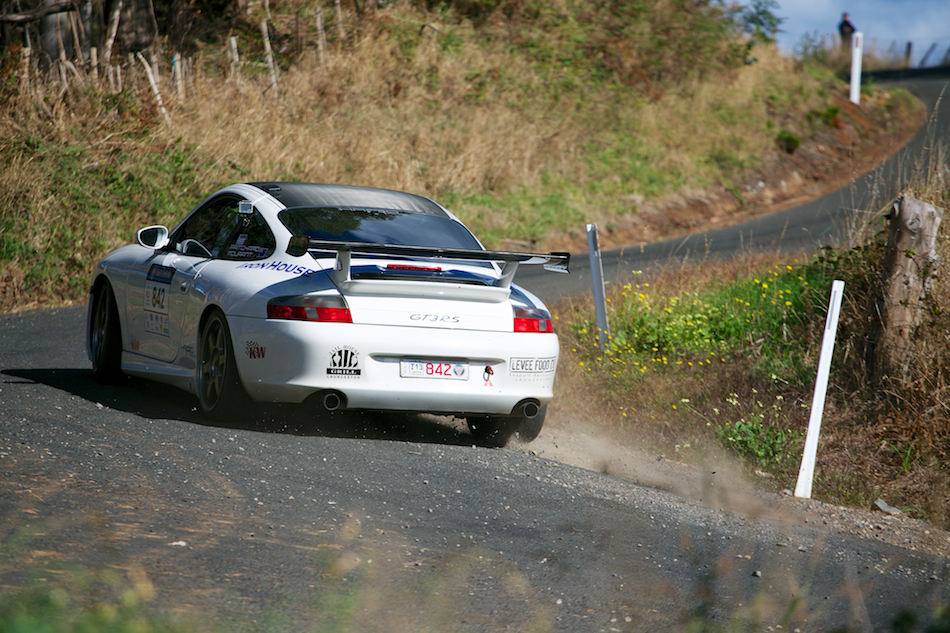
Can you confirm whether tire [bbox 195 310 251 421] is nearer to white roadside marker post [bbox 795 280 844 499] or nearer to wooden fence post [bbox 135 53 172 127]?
white roadside marker post [bbox 795 280 844 499]

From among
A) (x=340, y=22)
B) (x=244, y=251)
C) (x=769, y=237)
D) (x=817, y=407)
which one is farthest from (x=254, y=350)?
(x=340, y=22)

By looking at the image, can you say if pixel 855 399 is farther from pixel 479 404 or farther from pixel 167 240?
pixel 167 240

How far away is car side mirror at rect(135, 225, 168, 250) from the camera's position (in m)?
7.62

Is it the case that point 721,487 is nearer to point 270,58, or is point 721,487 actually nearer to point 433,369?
point 433,369

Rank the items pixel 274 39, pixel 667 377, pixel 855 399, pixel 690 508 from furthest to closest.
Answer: pixel 274 39, pixel 667 377, pixel 855 399, pixel 690 508

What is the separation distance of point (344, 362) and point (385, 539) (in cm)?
188

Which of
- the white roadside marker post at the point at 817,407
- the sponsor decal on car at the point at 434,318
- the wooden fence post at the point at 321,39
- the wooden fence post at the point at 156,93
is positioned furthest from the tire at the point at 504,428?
the wooden fence post at the point at 321,39

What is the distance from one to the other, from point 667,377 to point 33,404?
5211mm

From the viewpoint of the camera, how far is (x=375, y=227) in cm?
689

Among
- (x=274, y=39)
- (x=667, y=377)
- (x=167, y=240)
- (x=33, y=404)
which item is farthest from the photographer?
(x=274, y=39)

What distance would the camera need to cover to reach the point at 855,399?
322 inches

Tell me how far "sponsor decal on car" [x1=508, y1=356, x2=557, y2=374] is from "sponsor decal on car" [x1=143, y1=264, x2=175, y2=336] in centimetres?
252

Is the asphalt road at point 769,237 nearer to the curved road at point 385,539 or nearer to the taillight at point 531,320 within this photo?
the taillight at point 531,320

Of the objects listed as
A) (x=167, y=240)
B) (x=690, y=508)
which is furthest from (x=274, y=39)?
(x=690, y=508)
